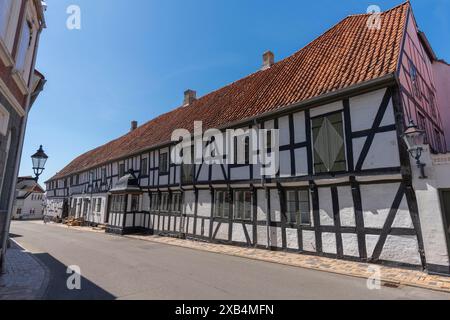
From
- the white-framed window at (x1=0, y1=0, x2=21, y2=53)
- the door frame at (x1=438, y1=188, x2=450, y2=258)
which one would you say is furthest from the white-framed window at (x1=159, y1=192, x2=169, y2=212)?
the door frame at (x1=438, y1=188, x2=450, y2=258)

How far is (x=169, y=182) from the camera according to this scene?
1512 cm

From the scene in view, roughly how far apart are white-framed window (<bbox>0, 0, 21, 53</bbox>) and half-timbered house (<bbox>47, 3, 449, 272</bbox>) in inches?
296

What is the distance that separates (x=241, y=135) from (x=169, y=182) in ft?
18.7

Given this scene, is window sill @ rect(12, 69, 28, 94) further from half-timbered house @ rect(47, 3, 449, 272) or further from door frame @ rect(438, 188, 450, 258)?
door frame @ rect(438, 188, 450, 258)

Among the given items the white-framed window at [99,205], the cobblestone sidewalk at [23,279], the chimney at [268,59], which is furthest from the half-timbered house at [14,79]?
the white-framed window at [99,205]

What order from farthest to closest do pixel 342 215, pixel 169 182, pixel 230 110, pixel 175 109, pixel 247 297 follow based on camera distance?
pixel 175 109 < pixel 169 182 < pixel 230 110 < pixel 342 215 < pixel 247 297

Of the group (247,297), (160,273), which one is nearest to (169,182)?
(160,273)

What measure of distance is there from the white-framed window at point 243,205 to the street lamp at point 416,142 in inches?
224

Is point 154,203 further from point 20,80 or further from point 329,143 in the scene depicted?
point 329,143

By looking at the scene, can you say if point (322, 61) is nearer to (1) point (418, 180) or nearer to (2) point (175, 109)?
(1) point (418, 180)

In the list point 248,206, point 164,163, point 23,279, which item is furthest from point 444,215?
point 164,163

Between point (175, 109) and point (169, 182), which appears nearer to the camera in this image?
point (169, 182)

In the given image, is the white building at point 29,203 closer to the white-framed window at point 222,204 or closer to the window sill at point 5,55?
the white-framed window at point 222,204

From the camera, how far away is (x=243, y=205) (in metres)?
11.2
